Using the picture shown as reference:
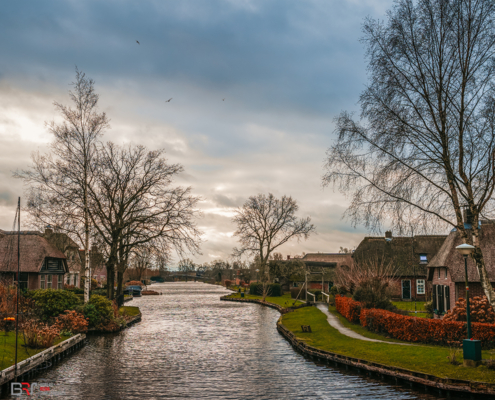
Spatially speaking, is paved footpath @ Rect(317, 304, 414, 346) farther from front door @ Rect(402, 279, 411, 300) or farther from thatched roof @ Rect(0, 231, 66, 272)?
thatched roof @ Rect(0, 231, 66, 272)

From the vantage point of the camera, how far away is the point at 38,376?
1805cm

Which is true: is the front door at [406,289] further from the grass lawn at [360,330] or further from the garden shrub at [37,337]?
the garden shrub at [37,337]

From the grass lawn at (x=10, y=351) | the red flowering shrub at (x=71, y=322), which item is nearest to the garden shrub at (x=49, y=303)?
the red flowering shrub at (x=71, y=322)

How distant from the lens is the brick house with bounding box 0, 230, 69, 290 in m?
42.6

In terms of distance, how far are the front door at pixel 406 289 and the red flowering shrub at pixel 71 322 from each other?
36.2 meters

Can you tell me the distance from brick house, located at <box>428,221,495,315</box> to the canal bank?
820cm

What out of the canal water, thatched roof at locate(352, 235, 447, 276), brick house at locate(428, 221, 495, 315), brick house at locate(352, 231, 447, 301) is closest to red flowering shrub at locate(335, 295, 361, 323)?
the canal water

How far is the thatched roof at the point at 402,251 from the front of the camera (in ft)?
173

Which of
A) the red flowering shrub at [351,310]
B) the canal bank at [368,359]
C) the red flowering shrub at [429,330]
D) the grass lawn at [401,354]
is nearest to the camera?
the canal bank at [368,359]

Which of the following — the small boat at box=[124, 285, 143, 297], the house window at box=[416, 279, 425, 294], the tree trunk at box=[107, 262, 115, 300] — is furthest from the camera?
the small boat at box=[124, 285, 143, 297]

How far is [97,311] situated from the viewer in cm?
3059

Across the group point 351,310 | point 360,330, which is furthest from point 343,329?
point 351,310

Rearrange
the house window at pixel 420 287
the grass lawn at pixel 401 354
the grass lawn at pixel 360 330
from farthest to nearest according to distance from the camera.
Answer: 1. the house window at pixel 420 287
2. the grass lawn at pixel 360 330
3. the grass lawn at pixel 401 354

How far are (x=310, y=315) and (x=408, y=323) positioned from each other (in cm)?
1614
